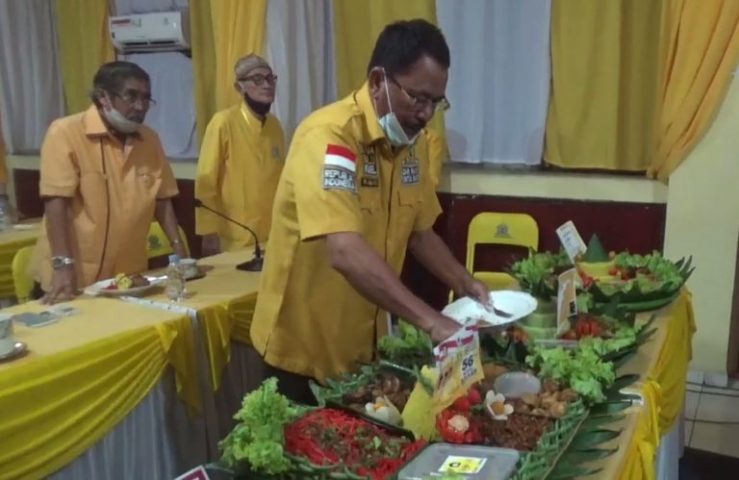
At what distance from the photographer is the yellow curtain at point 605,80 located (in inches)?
119

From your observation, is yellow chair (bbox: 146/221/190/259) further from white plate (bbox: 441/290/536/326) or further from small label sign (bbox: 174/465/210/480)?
small label sign (bbox: 174/465/210/480)

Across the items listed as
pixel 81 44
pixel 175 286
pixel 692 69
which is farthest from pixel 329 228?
pixel 81 44

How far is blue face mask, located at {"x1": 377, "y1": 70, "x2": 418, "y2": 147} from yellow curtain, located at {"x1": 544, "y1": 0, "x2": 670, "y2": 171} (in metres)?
1.85

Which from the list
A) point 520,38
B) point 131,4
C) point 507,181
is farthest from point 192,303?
point 131,4

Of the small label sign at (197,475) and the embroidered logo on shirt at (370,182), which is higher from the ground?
the embroidered logo on shirt at (370,182)

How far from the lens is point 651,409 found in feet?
4.59

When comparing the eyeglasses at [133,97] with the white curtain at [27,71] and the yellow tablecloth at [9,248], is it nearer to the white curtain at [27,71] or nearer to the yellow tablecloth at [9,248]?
the yellow tablecloth at [9,248]

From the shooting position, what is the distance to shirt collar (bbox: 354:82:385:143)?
1.47 m

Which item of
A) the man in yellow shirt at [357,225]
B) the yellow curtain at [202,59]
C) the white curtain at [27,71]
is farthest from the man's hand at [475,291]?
the white curtain at [27,71]

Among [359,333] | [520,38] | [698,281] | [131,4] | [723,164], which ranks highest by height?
[131,4]

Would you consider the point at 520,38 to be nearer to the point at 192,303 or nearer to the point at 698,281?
the point at 698,281

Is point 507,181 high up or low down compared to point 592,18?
Answer: down

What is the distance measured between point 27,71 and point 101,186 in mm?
2876

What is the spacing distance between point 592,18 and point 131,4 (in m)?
2.61
